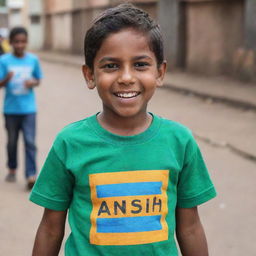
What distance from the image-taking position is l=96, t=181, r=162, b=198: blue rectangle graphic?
6.66 ft

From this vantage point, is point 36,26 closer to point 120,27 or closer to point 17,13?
point 17,13

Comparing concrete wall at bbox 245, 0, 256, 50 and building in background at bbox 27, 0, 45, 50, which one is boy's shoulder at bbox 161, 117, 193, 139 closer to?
concrete wall at bbox 245, 0, 256, 50

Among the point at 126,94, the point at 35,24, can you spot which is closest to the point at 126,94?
the point at 126,94

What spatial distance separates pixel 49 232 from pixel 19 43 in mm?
3788

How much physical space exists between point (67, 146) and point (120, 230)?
1.10ft

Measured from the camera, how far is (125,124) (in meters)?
2.14

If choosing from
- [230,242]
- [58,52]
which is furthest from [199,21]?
[58,52]

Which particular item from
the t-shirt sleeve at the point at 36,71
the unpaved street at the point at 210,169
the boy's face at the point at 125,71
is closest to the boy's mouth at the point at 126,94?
the boy's face at the point at 125,71

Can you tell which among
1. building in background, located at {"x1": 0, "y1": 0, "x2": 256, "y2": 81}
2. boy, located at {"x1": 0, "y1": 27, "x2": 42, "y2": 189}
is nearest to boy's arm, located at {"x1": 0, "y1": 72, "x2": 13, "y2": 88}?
boy, located at {"x1": 0, "y1": 27, "x2": 42, "y2": 189}

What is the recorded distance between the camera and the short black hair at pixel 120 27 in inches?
80.8

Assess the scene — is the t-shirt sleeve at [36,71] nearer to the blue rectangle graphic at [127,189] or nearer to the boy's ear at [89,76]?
the boy's ear at [89,76]

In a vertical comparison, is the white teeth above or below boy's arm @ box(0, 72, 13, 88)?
above

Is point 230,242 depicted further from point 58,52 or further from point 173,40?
point 58,52

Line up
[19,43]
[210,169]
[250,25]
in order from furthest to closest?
[250,25], [210,169], [19,43]
